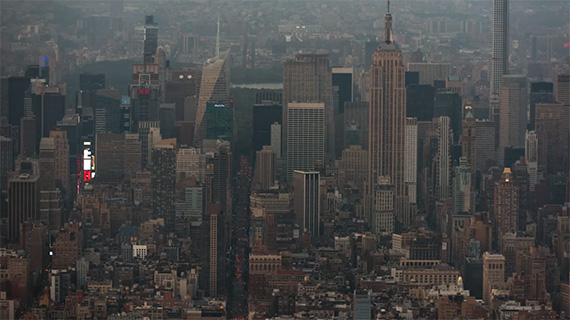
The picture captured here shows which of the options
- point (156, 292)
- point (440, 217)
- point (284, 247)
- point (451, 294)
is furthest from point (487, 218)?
point (156, 292)

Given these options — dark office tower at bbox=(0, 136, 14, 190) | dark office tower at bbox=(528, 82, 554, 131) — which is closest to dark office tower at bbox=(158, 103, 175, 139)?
dark office tower at bbox=(0, 136, 14, 190)

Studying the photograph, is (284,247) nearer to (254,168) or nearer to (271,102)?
(254,168)

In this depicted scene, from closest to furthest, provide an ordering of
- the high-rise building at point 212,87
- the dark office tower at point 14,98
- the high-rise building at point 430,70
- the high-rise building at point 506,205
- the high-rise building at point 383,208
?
the dark office tower at point 14,98, the high-rise building at point 506,205, the high-rise building at point 383,208, the high-rise building at point 212,87, the high-rise building at point 430,70

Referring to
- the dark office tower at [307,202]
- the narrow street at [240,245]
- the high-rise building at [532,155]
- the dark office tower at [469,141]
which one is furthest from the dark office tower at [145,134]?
the high-rise building at [532,155]

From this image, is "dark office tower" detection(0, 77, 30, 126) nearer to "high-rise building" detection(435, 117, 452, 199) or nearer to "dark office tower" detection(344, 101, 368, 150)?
"dark office tower" detection(344, 101, 368, 150)

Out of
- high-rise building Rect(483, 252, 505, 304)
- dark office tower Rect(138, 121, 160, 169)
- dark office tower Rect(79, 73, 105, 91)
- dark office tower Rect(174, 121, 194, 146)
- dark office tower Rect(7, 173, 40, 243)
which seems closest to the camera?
high-rise building Rect(483, 252, 505, 304)

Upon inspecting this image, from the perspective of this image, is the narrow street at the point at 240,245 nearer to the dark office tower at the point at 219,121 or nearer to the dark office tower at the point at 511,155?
the dark office tower at the point at 219,121
